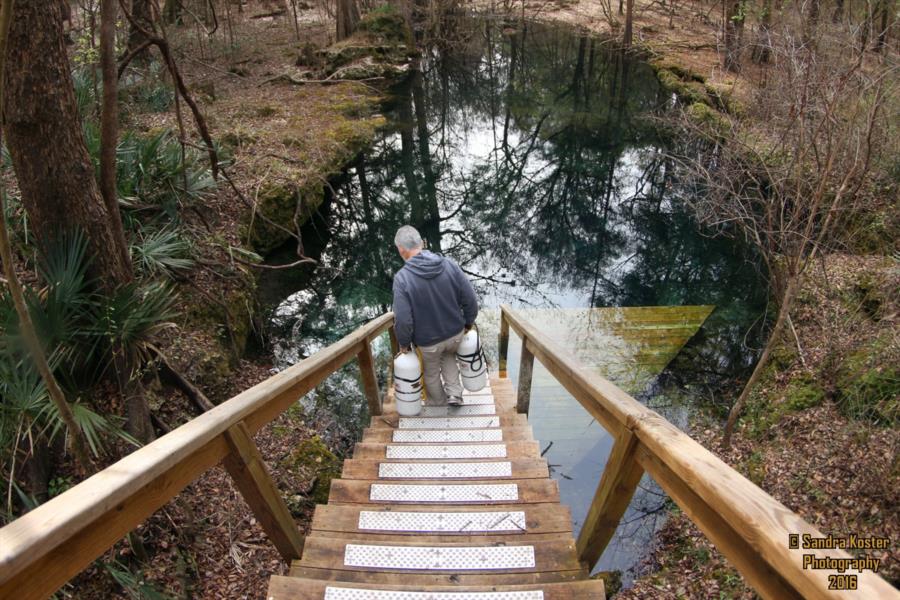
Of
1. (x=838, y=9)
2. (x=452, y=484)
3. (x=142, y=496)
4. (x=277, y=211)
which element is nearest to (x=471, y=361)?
(x=452, y=484)

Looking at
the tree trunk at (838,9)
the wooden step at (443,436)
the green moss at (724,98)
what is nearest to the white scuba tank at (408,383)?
the wooden step at (443,436)

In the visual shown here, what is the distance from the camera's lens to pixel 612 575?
5.39m

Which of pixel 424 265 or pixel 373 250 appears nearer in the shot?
pixel 424 265

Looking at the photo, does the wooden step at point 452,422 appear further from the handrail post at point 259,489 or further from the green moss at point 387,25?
the green moss at point 387,25

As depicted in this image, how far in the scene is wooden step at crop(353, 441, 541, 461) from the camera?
4.11 m

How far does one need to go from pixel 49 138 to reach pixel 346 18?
2238cm

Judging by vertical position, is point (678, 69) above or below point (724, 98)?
above

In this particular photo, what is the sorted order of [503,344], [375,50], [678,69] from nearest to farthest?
[503,344]
[678,69]
[375,50]

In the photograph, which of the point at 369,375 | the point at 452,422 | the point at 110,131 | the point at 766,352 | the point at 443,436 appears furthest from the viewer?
the point at 766,352

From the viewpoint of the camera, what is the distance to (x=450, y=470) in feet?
12.1

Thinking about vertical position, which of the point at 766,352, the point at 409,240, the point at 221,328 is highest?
the point at 409,240

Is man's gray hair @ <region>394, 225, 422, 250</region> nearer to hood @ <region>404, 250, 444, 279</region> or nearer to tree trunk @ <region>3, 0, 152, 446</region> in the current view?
hood @ <region>404, 250, 444, 279</region>

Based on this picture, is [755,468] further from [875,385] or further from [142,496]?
[142,496]

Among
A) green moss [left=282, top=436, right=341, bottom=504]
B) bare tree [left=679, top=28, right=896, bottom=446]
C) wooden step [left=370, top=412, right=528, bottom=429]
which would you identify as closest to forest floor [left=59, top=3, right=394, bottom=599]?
green moss [left=282, top=436, right=341, bottom=504]
